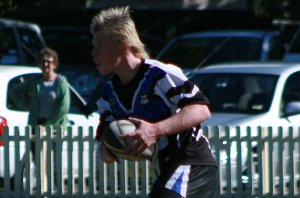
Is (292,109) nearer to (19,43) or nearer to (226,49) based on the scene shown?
(226,49)

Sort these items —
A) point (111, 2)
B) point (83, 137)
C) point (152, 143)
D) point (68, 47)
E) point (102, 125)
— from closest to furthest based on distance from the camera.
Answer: point (152, 143) → point (102, 125) → point (83, 137) → point (68, 47) → point (111, 2)

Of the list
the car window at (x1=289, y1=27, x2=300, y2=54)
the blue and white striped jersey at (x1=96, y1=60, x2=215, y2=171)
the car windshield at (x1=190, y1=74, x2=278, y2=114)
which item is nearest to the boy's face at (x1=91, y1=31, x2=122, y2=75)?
the blue and white striped jersey at (x1=96, y1=60, x2=215, y2=171)

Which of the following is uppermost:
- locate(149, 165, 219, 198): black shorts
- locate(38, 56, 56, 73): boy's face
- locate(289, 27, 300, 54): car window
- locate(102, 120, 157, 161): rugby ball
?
locate(102, 120, 157, 161): rugby ball

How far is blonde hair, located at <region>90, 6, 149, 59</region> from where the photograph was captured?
5293 millimetres

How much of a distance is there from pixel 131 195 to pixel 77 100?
5.48 ft

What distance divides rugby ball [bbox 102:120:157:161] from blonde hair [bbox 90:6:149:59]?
0.43m

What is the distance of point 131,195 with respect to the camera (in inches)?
396

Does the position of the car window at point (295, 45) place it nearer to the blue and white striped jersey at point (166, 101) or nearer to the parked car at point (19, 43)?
the parked car at point (19, 43)

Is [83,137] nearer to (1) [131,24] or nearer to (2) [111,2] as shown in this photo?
(1) [131,24]

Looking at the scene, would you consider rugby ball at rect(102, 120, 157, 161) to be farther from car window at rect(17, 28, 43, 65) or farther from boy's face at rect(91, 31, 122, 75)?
car window at rect(17, 28, 43, 65)

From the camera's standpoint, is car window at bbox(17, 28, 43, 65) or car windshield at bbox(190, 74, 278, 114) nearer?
car windshield at bbox(190, 74, 278, 114)

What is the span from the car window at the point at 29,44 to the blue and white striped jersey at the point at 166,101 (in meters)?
9.62

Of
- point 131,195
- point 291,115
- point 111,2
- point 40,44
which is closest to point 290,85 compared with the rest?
point 291,115

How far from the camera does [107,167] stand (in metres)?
10.2
